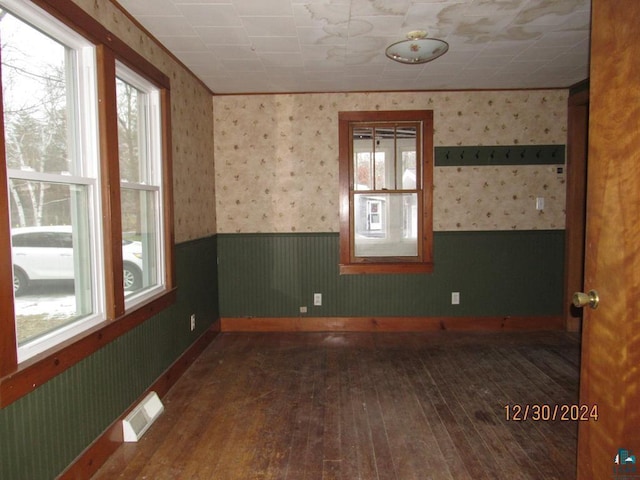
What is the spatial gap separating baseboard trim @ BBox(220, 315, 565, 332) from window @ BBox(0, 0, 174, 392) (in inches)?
67.9

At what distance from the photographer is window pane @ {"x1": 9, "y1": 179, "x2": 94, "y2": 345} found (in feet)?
5.75

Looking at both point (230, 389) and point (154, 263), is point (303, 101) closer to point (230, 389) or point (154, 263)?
point (154, 263)

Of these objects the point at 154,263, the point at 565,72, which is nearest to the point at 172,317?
the point at 154,263

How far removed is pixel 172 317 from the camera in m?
3.25

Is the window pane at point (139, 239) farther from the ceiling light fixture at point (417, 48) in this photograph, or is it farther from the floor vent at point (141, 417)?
the ceiling light fixture at point (417, 48)

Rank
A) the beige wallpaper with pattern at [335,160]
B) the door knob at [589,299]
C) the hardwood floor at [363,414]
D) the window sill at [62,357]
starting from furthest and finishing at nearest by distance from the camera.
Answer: the beige wallpaper with pattern at [335,160] < the hardwood floor at [363,414] < the window sill at [62,357] < the door knob at [589,299]

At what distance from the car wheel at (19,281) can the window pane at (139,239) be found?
2.62 ft

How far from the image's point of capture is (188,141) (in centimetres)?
371

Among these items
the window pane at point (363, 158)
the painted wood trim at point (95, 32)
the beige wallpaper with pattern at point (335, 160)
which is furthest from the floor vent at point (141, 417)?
the window pane at point (363, 158)

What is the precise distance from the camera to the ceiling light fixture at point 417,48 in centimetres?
295

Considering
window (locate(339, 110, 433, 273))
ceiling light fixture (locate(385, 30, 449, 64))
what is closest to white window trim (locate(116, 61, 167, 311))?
ceiling light fixture (locate(385, 30, 449, 64))

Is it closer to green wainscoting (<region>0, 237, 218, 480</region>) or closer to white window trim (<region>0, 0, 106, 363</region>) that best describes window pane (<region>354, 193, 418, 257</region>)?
green wainscoting (<region>0, 237, 218, 480</region>)

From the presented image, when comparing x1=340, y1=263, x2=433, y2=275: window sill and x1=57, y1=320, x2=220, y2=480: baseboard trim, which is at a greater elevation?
x1=340, y1=263, x2=433, y2=275: window sill

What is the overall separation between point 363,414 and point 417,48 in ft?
8.34
